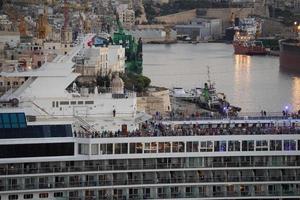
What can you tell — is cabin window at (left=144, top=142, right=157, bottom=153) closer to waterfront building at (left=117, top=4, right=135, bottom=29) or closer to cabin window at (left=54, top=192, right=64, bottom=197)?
cabin window at (left=54, top=192, right=64, bottom=197)

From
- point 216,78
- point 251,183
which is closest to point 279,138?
point 251,183

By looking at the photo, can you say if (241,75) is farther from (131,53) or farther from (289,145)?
(289,145)

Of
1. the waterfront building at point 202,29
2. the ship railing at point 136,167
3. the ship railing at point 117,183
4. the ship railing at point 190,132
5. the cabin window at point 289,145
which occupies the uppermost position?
the ship railing at point 190,132

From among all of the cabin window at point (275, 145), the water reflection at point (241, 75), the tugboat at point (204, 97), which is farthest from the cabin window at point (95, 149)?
the water reflection at point (241, 75)

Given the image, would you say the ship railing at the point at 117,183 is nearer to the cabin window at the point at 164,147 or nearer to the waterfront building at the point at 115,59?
the cabin window at the point at 164,147

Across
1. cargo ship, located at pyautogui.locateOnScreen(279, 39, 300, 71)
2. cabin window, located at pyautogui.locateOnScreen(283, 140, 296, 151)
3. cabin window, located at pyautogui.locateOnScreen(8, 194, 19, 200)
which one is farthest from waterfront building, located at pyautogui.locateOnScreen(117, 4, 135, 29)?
cabin window, located at pyautogui.locateOnScreen(8, 194, 19, 200)

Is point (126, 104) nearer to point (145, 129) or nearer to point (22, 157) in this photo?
point (145, 129)

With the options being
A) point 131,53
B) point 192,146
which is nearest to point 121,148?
point 192,146
